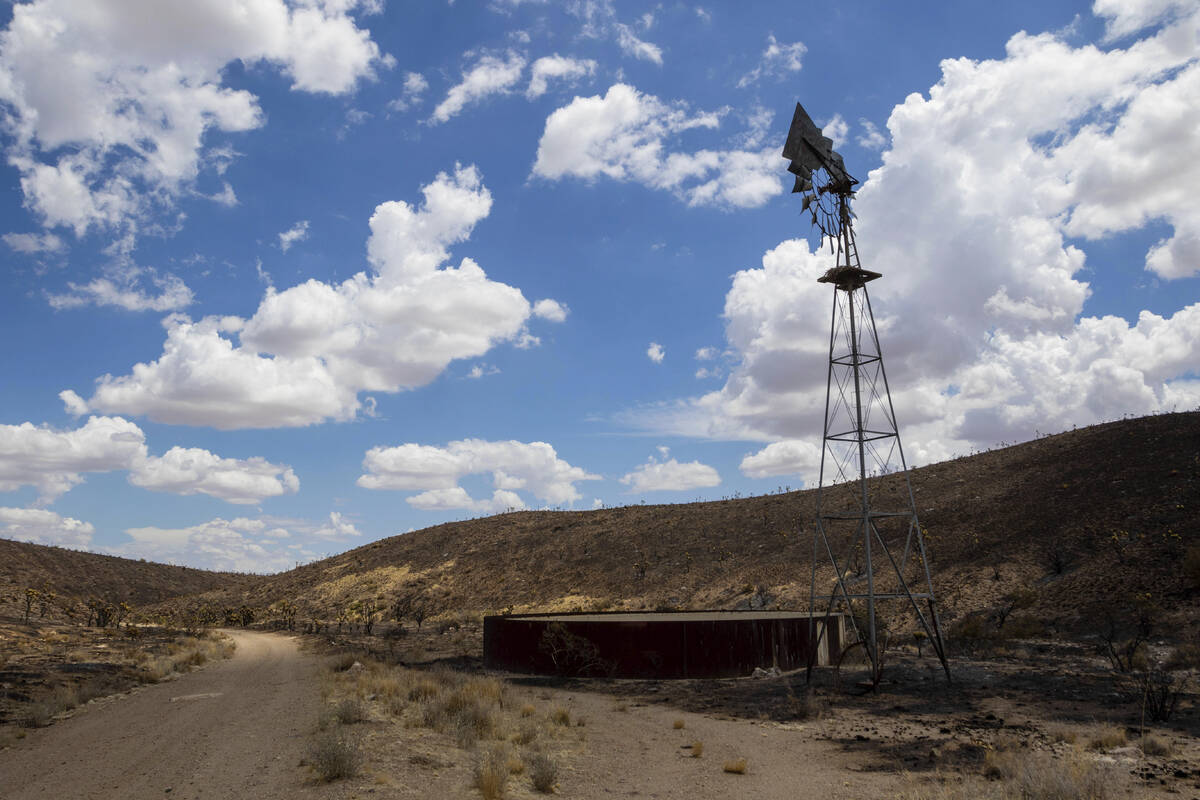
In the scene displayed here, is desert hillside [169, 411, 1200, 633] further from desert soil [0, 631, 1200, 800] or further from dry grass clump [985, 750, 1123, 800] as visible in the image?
dry grass clump [985, 750, 1123, 800]

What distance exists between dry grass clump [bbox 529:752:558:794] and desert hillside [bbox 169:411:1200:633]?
29.5m

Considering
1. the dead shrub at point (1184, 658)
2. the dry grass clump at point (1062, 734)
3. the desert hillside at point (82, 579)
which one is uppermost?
the desert hillside at point (82, 579)

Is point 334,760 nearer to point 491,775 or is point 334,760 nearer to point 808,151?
point 491,775

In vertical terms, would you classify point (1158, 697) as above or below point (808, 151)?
below

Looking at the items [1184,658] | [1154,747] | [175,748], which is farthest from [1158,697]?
[175,748]

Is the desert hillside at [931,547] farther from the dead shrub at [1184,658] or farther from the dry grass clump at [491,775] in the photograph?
the dry grass clump at [491,775]

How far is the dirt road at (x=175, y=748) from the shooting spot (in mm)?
12758

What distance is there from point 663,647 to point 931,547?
94.0 ft

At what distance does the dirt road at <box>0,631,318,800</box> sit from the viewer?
1276cm

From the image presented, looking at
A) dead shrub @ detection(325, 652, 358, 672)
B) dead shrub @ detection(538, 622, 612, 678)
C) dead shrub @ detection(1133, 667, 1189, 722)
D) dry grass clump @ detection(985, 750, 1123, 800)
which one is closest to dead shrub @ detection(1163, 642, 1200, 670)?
dead shrub @ detection(1133, 667, 1189, 722)

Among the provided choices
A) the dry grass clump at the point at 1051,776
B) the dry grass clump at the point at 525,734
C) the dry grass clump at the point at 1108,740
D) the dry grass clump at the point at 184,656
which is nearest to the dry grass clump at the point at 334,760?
the dry grass clump at the point at 525,734

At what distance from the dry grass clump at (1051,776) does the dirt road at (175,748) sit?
11537 millimetres

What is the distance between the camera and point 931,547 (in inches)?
1922

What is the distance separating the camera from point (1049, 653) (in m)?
28.8
